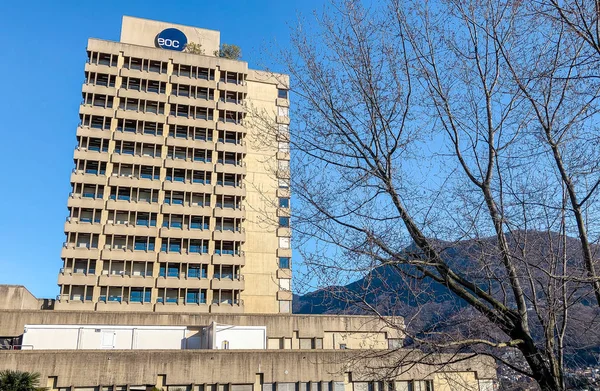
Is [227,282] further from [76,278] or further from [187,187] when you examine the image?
[76,278]

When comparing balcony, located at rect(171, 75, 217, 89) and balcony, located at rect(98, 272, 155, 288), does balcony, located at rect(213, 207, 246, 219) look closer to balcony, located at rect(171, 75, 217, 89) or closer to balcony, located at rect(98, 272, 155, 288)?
balcony, located at rect(98, 272, 155, 288)

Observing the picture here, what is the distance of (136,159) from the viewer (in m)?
55.1

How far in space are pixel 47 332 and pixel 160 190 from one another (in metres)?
23.7

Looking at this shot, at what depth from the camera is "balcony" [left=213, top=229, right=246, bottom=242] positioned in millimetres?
54850

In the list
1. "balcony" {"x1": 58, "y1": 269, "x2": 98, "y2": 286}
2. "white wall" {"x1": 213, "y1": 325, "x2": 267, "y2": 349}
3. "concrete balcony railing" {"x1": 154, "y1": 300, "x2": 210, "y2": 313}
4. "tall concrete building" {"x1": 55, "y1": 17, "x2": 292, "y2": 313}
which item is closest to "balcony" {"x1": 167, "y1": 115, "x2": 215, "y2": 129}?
"tall concrete building" {"x1": 55, "y1": 17, "x2": 292, "y2": 313}

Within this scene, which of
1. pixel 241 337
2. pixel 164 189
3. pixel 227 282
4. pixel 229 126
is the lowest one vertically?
pixel 241 337

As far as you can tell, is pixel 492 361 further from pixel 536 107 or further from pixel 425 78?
pixel 425 78

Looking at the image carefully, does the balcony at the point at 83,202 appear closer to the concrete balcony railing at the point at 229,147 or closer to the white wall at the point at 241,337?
the concrete balcony railing at the point at 229,147

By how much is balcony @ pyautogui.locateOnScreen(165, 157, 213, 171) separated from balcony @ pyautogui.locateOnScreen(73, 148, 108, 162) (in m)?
6.52

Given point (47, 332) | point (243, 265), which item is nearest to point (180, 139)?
point (243, 265)

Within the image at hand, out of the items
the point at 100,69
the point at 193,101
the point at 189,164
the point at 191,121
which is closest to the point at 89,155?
the point at 100,69

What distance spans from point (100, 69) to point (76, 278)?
23.2m

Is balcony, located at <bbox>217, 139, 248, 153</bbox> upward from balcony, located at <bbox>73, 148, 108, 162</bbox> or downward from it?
upward

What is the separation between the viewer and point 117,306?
4916 centimetres
